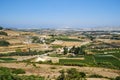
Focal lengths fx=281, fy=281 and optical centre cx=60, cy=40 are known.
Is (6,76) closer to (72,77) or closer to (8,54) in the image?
(72,77)

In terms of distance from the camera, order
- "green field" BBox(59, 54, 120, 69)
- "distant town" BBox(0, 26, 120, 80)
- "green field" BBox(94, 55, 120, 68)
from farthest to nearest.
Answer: "green field" BBox(94, 55, 120, 68) < "green field" BBox(59, 54, 120, 69) < "distant town" BBox(0, 26, 120, 80)

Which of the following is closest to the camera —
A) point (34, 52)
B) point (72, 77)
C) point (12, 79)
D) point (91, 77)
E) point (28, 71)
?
point (12, 79)

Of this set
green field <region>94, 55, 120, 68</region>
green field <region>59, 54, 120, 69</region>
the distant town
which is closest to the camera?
the distant town

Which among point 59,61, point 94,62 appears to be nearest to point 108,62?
Result: point 94,62

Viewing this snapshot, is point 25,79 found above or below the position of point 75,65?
above

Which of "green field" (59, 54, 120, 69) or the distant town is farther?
"green field" (59, 54, 120, 69)

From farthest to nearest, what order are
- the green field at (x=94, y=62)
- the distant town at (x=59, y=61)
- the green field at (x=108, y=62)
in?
the green field at (x=108, y=62) → the green field at (x=94, y=62) → the distant town at (x=59, y=61)

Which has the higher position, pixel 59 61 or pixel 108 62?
pixel 59 61

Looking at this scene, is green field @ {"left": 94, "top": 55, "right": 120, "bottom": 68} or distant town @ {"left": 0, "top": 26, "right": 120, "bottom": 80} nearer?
distant town @ {"left": 0, "top": 26, "right": 120, "bottom": 80}

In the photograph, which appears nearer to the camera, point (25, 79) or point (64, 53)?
point (25, 79)

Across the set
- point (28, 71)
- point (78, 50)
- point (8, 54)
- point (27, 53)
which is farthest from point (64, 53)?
point (28, 71)

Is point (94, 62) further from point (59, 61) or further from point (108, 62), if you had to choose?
point (59, 61)
